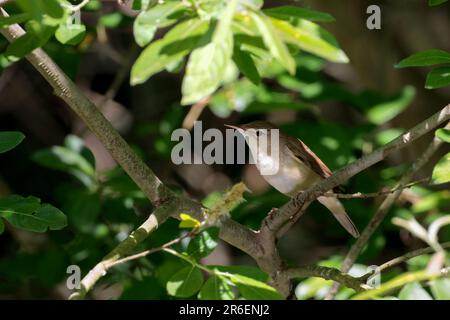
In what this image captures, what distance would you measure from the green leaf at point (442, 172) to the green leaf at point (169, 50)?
3.58 feet

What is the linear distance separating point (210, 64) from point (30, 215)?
119 centimetres

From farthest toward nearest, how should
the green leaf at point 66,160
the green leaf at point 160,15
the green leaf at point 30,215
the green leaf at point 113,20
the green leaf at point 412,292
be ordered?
the green leaf at point 113,20
the green leaf at point 66,160
the green leaf at point 412,292
the green leaf at point 30,215
the green leaf at point 160,15

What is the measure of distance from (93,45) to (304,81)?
5.45ft

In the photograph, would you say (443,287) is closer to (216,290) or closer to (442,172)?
(442,172)

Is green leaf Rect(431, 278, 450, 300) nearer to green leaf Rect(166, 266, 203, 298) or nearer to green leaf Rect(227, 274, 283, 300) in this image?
green leaf Rect(227, 274, 283, 300)

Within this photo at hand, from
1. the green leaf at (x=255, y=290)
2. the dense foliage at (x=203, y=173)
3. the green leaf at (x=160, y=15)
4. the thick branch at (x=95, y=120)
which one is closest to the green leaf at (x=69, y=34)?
the dense foliage at (x=203, y=173)

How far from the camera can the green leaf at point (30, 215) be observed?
2.52m

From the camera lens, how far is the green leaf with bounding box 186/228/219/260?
2.41 m

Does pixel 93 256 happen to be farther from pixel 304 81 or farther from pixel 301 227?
pixel 301 227

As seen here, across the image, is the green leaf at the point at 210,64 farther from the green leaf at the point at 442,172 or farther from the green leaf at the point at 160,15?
the green leaf at the point at 442,172

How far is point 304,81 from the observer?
14.8 ft

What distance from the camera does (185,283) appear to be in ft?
7.52

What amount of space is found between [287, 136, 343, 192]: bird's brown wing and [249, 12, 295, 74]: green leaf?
2462mm

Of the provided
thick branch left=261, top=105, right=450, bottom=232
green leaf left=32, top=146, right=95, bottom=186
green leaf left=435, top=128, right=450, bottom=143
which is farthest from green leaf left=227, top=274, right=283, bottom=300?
green leaf left=32, top=146, right=95, bottom=186
